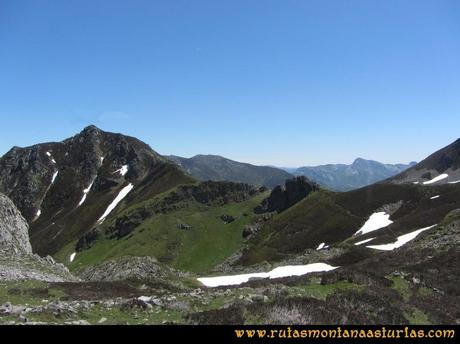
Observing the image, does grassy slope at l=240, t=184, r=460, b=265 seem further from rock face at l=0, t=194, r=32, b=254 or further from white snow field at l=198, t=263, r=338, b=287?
rock face at l=0, t=194, r=32, b=254

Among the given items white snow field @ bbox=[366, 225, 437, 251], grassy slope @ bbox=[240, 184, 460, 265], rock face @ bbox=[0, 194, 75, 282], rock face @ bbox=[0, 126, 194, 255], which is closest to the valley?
rock face @ bbox=[0, 194, 75, 282]

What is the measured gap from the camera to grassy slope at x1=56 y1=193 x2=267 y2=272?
363 ft

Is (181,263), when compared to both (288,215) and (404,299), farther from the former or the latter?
(404,299)

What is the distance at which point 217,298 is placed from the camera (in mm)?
19562

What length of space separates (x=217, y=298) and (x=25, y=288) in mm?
12844

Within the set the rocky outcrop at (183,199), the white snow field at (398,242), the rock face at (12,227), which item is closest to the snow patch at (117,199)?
the rocky outcrop at (183,199)

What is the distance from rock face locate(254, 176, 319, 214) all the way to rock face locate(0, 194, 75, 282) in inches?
3367

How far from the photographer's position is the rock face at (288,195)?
128m

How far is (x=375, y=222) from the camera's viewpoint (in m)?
92.2

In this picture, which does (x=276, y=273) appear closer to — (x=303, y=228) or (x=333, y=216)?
(x=303, y=228)

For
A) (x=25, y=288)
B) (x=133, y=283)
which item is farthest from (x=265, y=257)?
(x=25, y=288)

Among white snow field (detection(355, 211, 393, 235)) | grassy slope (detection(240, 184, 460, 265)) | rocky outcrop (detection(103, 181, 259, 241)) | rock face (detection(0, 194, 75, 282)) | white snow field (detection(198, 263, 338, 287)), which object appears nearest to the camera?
rock face (detection(0, 194, 75, 282))

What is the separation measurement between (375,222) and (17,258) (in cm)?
7571

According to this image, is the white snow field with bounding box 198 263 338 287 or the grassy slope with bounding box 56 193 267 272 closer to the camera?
the white snow field with bounding box 198 263 338 287
